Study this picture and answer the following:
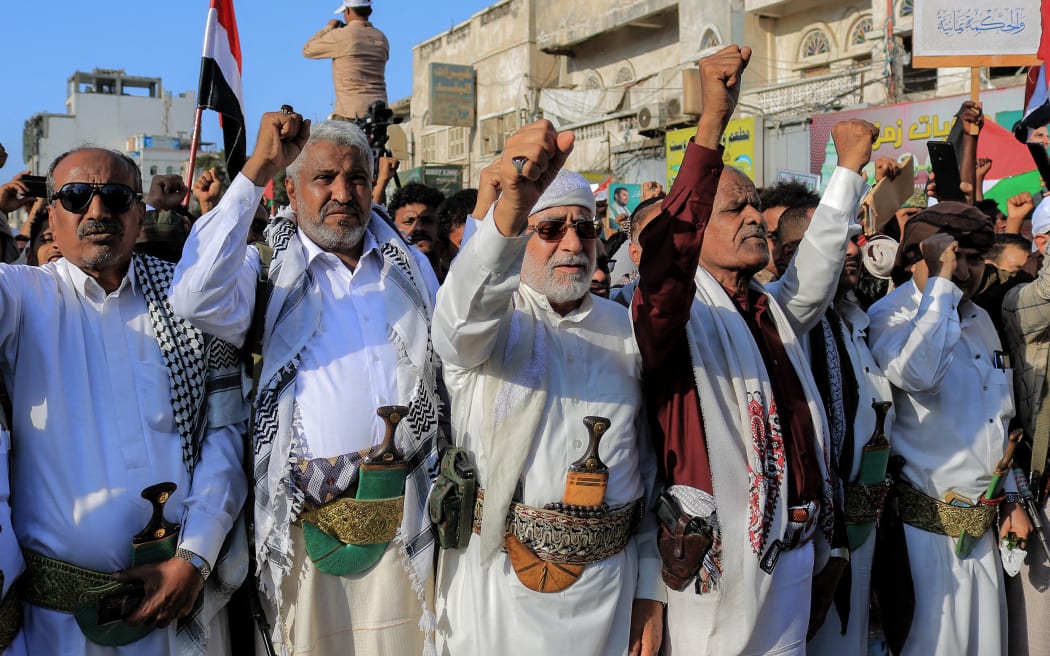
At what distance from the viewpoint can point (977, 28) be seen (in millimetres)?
6547

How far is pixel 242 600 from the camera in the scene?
113 inches

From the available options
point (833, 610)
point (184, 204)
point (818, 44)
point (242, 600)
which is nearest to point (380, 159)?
point (184, 204)

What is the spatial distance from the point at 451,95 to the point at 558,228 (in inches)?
1269

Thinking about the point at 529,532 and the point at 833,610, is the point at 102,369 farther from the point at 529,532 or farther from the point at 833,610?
the point at 833,610

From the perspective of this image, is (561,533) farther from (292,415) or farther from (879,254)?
(879,254)

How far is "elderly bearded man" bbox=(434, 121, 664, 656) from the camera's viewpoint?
2445 mm

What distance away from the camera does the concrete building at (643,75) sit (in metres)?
17.4

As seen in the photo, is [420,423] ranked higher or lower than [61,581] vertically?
higher

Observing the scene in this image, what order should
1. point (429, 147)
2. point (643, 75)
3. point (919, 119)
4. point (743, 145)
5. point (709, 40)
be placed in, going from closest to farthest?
point (919, 119)
point (743, 145)
point (709, 40)
point (643, 75)
point (429, 147)

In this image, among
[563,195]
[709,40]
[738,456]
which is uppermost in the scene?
[709,40]

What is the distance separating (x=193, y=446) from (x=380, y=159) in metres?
2.09

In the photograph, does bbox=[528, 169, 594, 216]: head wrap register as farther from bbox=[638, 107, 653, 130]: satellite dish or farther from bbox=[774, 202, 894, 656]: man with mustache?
bbox=[638, 107, 653, 130]: satellite dish

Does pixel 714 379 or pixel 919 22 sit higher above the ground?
pixel 919 22

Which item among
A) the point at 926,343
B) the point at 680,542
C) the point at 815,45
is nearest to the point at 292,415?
the point at 680,542
